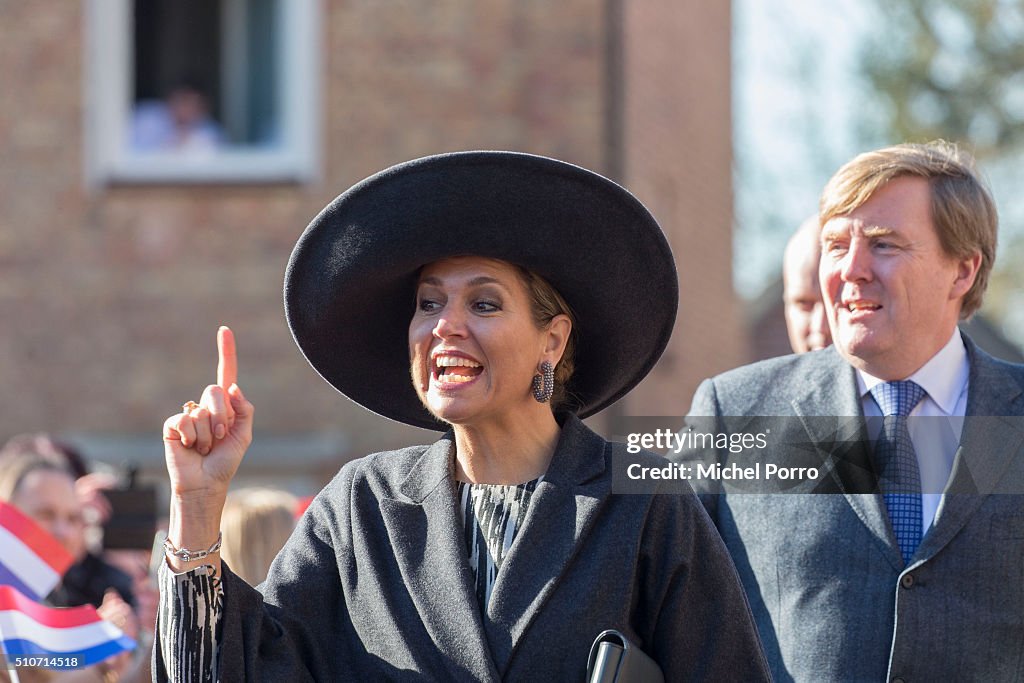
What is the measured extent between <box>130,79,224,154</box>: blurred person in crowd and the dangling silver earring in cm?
728

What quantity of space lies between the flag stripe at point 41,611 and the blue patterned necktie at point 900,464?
85.3 inches

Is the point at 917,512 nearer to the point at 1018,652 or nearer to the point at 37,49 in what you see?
the point at 1018,652

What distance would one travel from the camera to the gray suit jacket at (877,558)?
12.0ft

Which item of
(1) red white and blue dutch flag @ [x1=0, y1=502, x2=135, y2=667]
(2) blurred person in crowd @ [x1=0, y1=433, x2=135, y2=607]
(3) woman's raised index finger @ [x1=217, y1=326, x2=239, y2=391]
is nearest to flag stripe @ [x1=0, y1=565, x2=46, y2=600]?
(1) red white and blue dutch flag @ [x1=0, y1=502, x2=135, y2=667]

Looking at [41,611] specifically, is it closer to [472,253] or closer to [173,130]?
[472,253]

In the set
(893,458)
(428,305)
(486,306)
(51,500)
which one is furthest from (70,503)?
(893,458)

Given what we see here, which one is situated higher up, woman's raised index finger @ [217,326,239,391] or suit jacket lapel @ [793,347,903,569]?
woman's raised index finger @ [217,326,239,391]

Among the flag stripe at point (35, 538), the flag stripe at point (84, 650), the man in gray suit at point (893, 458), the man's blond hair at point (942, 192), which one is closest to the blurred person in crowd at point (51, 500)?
the flag stripe at point (35, 538)

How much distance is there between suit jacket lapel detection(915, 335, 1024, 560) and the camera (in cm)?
372

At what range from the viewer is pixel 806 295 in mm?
4988

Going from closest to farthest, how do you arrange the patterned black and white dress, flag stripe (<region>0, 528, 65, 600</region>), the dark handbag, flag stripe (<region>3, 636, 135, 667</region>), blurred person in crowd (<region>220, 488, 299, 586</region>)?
1. the dark handbag
2. the patterned black and white dress
3. flag stripe (<region>3, 636, 135, 667</region>)
4. flag stripe (<region>0, 528, 65, 600</region>)
5. blurred person in crowd (<region>220, 488, 299, 586</region>)

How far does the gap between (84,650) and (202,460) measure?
4.63 feet

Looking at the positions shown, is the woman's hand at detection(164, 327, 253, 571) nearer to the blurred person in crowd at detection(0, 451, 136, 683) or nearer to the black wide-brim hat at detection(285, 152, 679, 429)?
the black wide-brim hat at detection(285, 152, 679, 429)

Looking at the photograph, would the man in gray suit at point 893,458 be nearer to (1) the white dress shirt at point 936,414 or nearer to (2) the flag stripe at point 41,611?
(1) the white dress shirt at point 936,414
